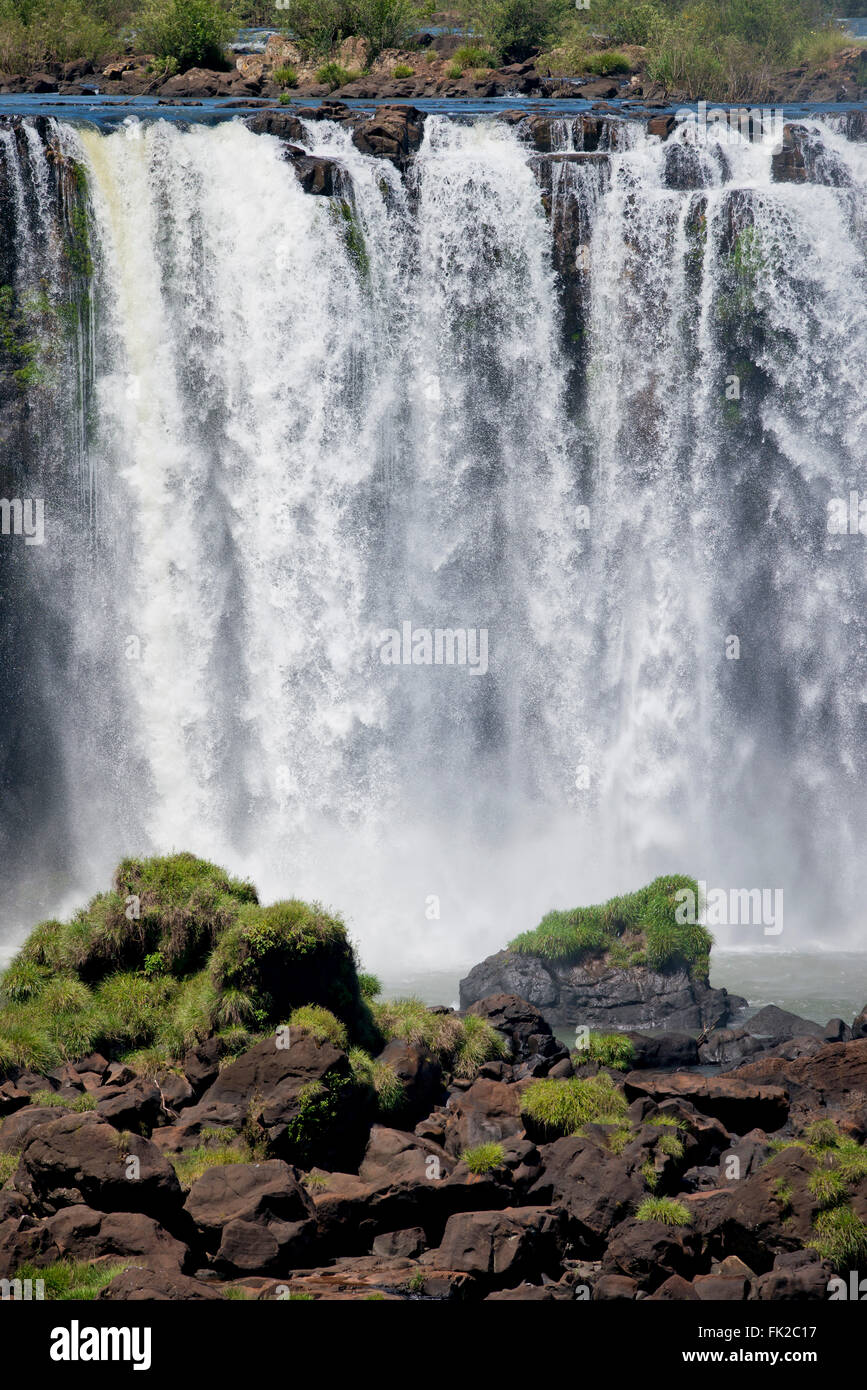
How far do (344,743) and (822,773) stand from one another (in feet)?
33.6

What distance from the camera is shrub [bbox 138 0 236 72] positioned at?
140ft

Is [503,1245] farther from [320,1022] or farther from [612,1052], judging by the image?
[612,1052]

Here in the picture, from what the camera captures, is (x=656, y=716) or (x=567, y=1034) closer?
(x=567, y=1034)

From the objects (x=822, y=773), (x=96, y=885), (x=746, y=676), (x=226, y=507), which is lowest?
(x=96, y=885)

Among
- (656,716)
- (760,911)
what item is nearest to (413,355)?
(656,716)

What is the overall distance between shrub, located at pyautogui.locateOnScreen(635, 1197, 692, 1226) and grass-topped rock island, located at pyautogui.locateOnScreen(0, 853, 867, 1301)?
25 mm

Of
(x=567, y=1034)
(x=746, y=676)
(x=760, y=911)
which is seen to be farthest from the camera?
(x=746, y=676)

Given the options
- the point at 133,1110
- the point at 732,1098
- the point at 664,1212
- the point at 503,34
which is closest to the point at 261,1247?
the point at 133,1110

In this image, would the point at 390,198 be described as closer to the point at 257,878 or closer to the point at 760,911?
the point at 257,878

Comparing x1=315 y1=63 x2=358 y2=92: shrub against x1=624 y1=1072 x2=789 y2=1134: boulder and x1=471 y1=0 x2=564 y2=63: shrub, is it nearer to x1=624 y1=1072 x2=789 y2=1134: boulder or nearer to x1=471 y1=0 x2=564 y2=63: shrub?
x1=471 y1=0 x2=564 y2=63: shrub

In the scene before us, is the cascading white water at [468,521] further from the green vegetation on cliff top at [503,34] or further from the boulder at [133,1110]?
the boulder at [133,1110]

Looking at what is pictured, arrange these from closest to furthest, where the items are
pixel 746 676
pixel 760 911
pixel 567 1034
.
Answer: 1. pixel 567 1034
2. pixel 760 911
3. pixel 746 676

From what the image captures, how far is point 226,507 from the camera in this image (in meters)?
32.0

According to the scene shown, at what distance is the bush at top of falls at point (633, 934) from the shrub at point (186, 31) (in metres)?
28.2
